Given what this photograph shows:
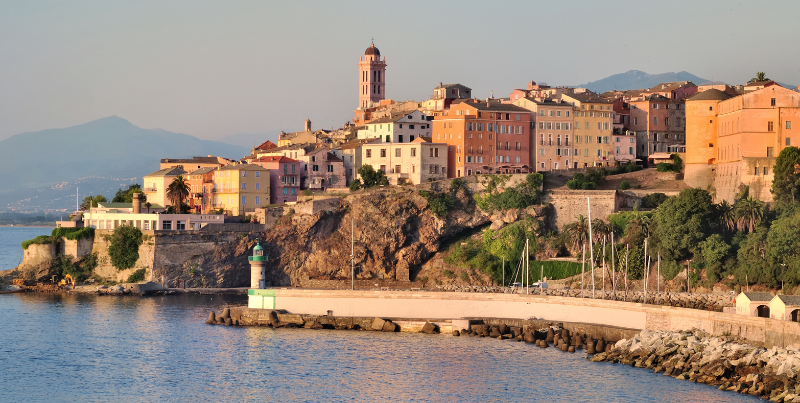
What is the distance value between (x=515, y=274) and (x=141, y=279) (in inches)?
1047

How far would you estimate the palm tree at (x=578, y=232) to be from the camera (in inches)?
2876

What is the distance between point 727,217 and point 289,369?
35225 millimetres

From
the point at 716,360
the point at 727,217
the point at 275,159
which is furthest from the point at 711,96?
the point at 716,360

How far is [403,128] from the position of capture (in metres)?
88.9

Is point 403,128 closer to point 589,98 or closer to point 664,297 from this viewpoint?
point 589,98

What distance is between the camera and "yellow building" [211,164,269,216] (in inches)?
3324

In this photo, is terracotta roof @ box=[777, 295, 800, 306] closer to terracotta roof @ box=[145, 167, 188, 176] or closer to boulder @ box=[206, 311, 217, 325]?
boulder @ box=[206, 311, 217, 325]

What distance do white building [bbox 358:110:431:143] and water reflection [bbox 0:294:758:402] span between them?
3496 cm

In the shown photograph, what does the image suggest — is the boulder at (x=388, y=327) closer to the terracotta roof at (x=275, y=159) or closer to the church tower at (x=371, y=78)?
the terracotta roof at (x=275, y=159)

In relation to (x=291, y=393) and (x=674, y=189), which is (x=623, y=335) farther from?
(x=674, y=189)

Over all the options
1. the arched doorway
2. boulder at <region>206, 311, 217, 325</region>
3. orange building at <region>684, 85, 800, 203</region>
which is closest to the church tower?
orange building at <region>684, 85, 800, 203</region>

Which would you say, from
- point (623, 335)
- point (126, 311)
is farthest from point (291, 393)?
point (126, 311)

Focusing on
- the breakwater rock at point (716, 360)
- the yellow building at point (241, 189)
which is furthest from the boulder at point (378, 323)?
the yellow building at point (241, 189)

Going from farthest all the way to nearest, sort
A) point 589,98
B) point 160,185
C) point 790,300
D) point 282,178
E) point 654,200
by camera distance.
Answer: point 160,185
point 589,98
point 282,178
point 654,200
point 790,300
